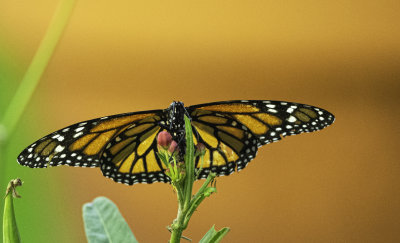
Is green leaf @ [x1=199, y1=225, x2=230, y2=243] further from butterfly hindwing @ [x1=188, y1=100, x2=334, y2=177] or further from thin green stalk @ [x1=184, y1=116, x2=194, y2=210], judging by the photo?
butterfly hindwing @ [x1=188, y1=100, x2=334, y2=177]

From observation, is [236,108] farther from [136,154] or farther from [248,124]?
[136,154]

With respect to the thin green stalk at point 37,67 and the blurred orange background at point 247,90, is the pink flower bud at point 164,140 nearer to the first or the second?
the thin green stalk at point 37,67

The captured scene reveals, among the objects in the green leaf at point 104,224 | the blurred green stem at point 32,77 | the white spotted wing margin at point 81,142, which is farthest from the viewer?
the blurred green stem at point 32,77

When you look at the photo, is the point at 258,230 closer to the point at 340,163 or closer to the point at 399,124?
the point at 340,163

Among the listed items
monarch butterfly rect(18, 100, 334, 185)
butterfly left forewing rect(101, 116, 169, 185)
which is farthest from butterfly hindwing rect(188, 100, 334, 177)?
butterfly left forewing rect(101, 116, 169, 185)

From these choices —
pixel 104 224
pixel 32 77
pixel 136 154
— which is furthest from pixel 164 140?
pixel 32 77

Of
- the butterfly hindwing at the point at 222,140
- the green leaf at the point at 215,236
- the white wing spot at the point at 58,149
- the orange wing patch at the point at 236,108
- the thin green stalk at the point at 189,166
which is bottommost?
the green leaf at the point at 215,236

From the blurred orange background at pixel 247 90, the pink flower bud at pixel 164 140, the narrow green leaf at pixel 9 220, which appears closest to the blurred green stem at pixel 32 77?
the blurred orange background at pixel 247 90
